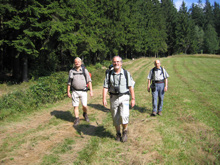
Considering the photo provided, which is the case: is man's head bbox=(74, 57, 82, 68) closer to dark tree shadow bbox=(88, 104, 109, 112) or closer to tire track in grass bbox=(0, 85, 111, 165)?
tire track in grass bbox=(0, 85, 111, 165)

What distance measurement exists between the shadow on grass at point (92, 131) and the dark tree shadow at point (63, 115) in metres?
0.84

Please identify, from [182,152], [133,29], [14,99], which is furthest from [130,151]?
[133,29]

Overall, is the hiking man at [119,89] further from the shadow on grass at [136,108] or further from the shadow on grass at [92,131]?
the shadow on grass at [136,108]

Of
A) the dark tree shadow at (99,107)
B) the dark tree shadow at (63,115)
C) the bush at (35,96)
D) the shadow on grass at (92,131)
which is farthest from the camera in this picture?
the dark tree shadow at (99,107)

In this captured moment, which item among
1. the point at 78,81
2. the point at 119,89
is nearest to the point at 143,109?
the point at 78,81

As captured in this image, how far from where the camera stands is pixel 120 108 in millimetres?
4383

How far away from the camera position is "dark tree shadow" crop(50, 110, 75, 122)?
660 centimetres

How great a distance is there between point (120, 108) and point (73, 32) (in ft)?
54.0

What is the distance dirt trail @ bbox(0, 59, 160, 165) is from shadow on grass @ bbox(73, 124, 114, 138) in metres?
0.03

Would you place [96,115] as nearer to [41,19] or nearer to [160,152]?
[160,152]

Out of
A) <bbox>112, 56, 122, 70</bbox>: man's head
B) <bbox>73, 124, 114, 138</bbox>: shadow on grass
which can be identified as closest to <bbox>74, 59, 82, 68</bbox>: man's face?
<bbox>112, 56, 122, 70</bbox>: man's head

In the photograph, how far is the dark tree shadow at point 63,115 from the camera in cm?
660

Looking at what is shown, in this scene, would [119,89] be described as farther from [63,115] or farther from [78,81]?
[63,115]

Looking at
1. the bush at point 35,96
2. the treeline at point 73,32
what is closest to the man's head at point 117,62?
the bush at point 35,96
